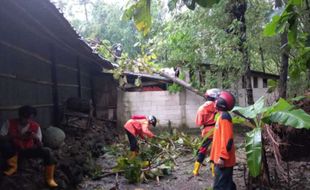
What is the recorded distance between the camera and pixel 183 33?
12289 millimetres

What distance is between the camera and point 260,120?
633 cm

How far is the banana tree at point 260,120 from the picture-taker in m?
5.45

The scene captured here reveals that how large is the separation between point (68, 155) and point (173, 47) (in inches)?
252

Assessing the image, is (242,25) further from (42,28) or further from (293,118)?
(42,28)

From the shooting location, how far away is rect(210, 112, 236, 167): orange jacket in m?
5.39

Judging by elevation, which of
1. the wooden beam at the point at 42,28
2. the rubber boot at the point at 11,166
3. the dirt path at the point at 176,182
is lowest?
the dirt path at the point at 176,182

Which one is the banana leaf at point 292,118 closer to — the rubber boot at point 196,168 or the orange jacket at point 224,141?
the orange jacket at point 224,141

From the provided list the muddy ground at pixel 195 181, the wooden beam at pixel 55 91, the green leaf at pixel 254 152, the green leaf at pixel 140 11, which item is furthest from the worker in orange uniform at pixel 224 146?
the wooden beam at pixel 55 91

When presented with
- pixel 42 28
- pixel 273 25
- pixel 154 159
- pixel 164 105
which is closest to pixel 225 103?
pixel 273 25

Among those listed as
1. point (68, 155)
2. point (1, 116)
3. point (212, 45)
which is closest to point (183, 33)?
point (212, 45)

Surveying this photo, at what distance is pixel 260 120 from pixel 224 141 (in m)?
1.21

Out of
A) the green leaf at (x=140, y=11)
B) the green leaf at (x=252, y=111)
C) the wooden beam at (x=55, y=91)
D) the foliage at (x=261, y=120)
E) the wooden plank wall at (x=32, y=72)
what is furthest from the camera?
the wooden beam at (x=55, y=91)

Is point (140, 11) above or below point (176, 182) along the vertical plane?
above

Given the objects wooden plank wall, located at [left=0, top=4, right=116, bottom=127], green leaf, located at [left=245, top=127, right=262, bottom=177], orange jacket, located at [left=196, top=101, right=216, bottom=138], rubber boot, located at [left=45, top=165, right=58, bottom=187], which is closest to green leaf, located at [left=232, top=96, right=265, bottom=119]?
green leaf, located at [left=245, top=127, right=262, bottom=177]
